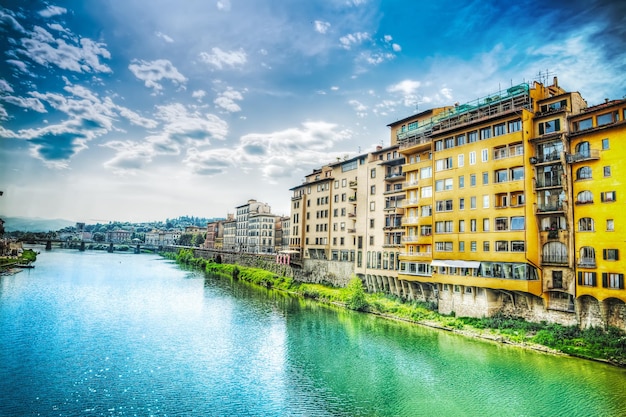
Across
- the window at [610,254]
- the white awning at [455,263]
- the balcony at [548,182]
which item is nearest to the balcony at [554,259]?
the window at [610,254]

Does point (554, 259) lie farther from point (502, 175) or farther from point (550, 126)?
point (550, 126)

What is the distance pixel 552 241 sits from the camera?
34188mm

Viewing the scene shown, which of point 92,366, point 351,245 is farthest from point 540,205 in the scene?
point 92,366

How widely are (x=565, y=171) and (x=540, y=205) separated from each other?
365 centimetres

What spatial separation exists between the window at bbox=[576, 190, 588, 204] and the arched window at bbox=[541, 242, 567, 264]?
4.09 meters

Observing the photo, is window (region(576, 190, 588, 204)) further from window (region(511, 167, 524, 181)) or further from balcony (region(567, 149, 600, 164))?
window (region(511, 167, 524, 181))

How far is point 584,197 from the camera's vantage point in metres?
32.3

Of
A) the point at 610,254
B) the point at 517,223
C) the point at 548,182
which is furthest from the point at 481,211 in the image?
the point at 610,254

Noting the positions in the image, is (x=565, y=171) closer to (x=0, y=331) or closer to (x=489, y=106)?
(x=489, y=106)

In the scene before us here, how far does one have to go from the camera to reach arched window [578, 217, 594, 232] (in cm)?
3155

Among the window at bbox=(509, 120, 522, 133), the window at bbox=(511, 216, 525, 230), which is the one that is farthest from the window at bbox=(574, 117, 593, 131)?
the window at bbox=(511, 216, 525, 230)

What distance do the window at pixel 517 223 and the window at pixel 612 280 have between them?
7322 mm

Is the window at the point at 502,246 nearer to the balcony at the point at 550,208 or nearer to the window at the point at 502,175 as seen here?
the balcony at the point at 550,208

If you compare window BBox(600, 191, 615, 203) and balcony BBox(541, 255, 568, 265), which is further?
balcony BBox(541, 255, 568, 265)
